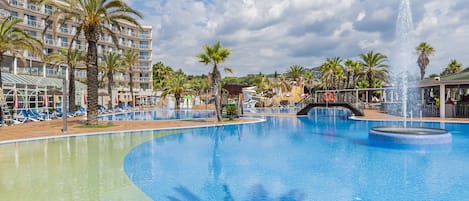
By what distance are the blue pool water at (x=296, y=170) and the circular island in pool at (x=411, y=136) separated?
1.46 ft

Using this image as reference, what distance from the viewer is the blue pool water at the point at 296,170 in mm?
7508

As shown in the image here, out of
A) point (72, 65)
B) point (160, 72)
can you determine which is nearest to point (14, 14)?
point (72, 65)

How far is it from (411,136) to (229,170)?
8.75m

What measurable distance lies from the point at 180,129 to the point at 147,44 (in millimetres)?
52154

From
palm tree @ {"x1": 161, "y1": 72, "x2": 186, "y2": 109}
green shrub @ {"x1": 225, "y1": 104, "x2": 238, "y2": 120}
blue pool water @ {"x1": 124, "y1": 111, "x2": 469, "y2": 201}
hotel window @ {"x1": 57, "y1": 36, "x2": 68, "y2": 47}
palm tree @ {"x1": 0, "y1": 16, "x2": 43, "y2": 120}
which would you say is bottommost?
blue pool water @ {"x1": 124, "y1": 111, "x2": 469, "y2": 201}

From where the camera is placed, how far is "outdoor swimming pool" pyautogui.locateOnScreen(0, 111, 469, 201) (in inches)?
293

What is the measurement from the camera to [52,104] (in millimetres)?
36812

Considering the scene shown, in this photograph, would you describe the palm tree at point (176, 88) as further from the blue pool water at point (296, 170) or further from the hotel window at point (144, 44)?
the blue pool water at point (296, 170)

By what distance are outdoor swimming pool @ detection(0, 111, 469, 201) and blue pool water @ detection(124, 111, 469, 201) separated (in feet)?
0.08

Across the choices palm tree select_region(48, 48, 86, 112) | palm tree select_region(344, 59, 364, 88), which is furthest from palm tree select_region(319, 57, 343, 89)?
palm tree select_region(48, 48, 86, 112)

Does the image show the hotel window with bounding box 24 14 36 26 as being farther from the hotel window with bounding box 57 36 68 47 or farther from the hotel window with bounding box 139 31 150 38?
the hotel window with bounding box 139 31 150 38

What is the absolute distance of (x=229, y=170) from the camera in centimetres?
986

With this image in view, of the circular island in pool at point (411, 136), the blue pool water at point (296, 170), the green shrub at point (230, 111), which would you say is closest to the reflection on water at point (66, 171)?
the blue pool water at point (296, 170)

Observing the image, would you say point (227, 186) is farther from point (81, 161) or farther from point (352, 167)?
point (81, 161)
